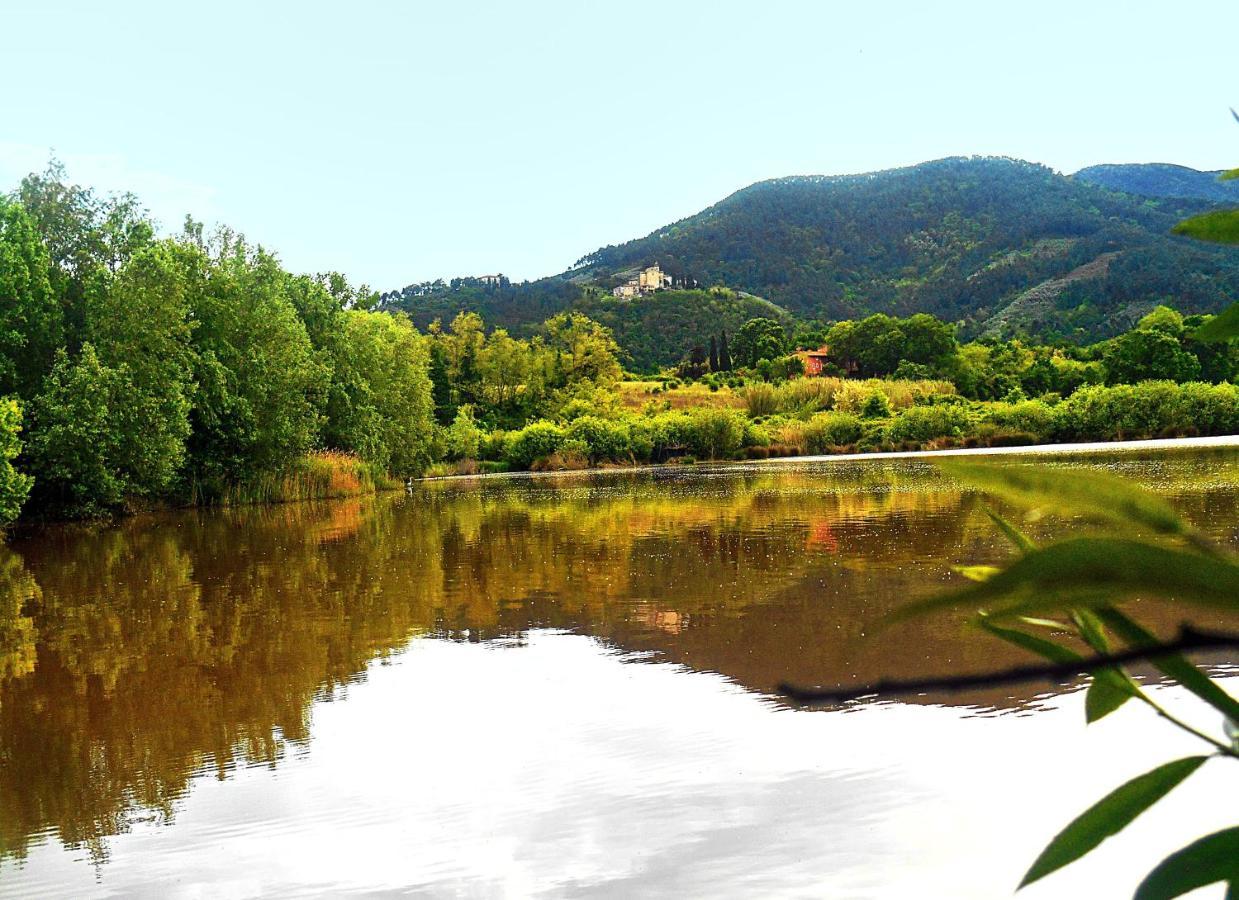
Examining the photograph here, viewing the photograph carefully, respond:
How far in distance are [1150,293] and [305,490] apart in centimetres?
7874

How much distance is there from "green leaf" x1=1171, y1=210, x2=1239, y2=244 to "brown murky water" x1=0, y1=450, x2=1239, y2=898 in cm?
32

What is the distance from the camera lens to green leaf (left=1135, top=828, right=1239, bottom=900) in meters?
0.48

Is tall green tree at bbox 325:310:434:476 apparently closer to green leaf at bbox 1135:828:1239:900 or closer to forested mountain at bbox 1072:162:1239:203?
green leaf at bbox 1135:828:1239:900

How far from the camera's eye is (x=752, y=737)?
4.63 m

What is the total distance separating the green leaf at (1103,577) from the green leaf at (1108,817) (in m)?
0.16

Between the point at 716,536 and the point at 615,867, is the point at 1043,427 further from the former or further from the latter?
the point at 615,867

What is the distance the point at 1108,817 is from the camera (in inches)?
21.6

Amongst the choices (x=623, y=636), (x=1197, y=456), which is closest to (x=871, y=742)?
(x=623, y=636)

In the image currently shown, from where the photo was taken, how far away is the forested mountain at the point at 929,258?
297 ft

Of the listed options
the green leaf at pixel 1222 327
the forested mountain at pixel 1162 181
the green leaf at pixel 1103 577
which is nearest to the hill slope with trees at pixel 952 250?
the forested mountain at pixel 1162 181

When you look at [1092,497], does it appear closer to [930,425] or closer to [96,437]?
[96,437]

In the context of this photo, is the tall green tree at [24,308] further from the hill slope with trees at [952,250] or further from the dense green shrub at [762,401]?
the hill slope with trees at [952,250]

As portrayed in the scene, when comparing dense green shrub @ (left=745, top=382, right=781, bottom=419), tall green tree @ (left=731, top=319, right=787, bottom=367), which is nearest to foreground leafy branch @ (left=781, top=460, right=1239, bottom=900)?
dense green shrub @ (left=745, top=382, right=781, bottom=419)

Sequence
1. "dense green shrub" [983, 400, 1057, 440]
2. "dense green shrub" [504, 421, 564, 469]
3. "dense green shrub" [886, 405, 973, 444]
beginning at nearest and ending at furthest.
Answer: "dense green shrub" [983, 400, 1057, 440], "dense green shrub" [886, 405, 973, 444], "dense green shrub" [504, 421, 564, 469]
